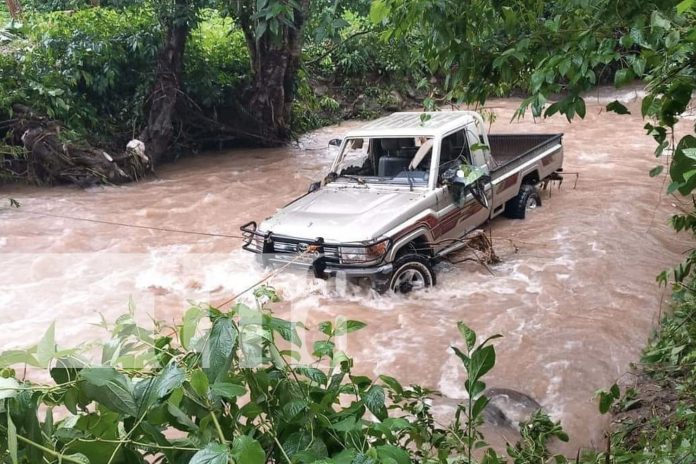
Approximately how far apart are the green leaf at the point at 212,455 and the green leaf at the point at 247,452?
18mm

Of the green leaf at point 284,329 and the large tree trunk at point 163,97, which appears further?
the large tree trunk at point 163,97

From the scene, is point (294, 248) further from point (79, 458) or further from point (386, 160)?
point (79, 458)

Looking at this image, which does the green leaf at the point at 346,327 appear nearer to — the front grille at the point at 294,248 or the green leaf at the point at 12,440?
the green leaf at the point at 12,440

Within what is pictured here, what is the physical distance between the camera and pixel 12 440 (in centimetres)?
108

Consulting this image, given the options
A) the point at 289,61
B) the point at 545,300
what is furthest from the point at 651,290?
the point at 289,61

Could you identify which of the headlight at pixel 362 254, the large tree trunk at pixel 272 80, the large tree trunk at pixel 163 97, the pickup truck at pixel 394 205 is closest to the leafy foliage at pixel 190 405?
the pickup truck at pixel 394 205

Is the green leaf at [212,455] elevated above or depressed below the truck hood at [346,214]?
above

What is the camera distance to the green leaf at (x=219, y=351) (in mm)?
1366

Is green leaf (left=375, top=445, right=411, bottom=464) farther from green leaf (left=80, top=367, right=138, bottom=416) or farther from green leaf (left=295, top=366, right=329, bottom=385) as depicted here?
green leaf (left=80, top=367, right=138, bottom=416)

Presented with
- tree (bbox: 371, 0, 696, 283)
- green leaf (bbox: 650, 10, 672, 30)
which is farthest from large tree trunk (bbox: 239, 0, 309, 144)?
green leaf (bbox: 650, 10, 672, 30)

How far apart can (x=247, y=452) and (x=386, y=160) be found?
5700mm

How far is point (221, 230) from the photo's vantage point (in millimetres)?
8680

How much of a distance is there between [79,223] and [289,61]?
19.1 feet

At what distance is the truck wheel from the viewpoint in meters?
5.95
